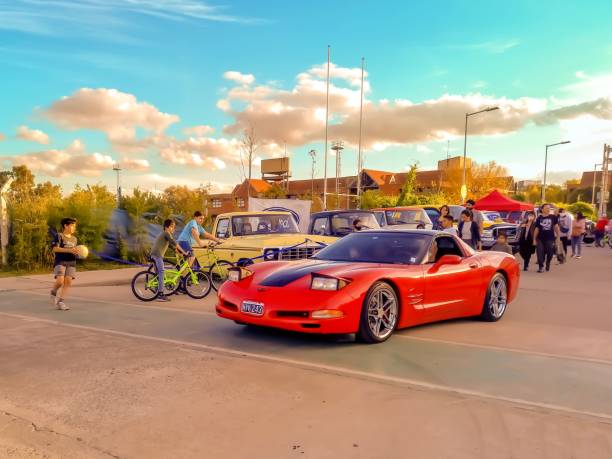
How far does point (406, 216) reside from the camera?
19.5 meters

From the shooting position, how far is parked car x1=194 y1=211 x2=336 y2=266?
1133 cm

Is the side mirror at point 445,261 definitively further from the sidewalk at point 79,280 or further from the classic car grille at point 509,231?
the classic car grille at point 509,231

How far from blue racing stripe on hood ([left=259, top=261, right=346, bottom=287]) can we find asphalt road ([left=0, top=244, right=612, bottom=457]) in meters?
0.68

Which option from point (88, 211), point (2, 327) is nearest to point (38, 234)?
point (88, 211)

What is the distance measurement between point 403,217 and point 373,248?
40.3 ft

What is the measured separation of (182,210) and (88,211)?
4467 mm

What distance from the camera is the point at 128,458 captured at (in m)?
3.34

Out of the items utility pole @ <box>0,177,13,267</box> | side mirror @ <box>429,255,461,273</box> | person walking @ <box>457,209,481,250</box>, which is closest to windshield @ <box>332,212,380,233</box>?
person walking @ <box>457,209,481,250</box>

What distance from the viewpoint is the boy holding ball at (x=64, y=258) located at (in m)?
8.95

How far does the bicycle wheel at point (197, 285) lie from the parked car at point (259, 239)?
1.08m

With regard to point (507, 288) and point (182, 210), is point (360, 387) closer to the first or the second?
point (507, 288)

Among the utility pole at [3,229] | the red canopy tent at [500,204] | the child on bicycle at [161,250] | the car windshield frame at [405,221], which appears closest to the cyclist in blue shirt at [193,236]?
the child on bicycle at [161,250]

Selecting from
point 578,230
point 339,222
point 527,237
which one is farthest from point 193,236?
point 578,230

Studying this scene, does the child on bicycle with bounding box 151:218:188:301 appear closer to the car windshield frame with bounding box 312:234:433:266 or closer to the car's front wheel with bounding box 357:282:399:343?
the car windshield frame with bounding box 312:234:433:266
